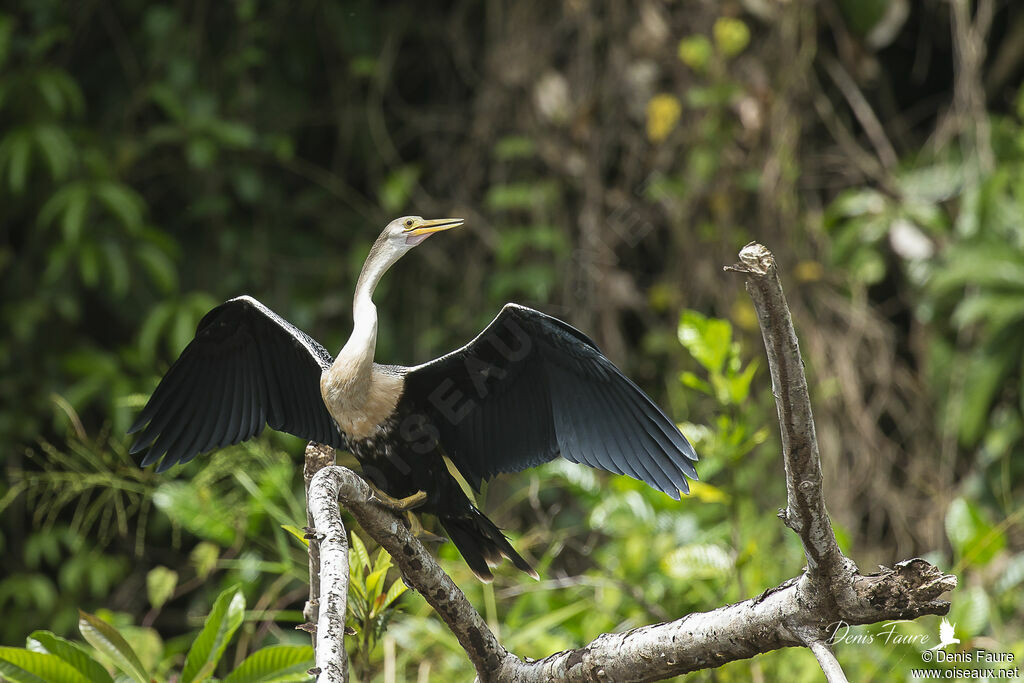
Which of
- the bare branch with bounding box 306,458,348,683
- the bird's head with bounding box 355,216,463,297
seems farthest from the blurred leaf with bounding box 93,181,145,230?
the bare branch with bounding box 306,458,348,683

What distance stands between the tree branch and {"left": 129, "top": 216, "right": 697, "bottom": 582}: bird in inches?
6.3

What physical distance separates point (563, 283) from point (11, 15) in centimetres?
216

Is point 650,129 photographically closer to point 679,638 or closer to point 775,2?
point 775,2

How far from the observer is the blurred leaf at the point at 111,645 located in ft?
5.70

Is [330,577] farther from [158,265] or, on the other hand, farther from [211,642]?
[158,265]

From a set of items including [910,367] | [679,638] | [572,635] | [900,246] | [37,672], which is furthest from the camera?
[910,367]

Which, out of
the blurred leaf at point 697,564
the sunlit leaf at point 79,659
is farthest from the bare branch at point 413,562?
the blurred leaf at point 697,564

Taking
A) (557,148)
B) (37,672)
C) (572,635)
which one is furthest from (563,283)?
(37,672)

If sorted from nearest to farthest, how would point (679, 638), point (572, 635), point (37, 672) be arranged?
point (679, 638) < point (37, 672) < point (572, 635)

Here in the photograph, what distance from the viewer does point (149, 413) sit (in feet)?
6.16

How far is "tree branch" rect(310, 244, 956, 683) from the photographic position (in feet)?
3.52

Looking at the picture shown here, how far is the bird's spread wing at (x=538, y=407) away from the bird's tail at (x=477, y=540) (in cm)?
7

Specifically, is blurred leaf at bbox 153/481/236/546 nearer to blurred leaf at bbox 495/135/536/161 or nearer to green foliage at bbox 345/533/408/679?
green foliage at bbox 345/533/408/679

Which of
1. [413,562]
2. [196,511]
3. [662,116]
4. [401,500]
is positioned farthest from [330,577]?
[662,116]
